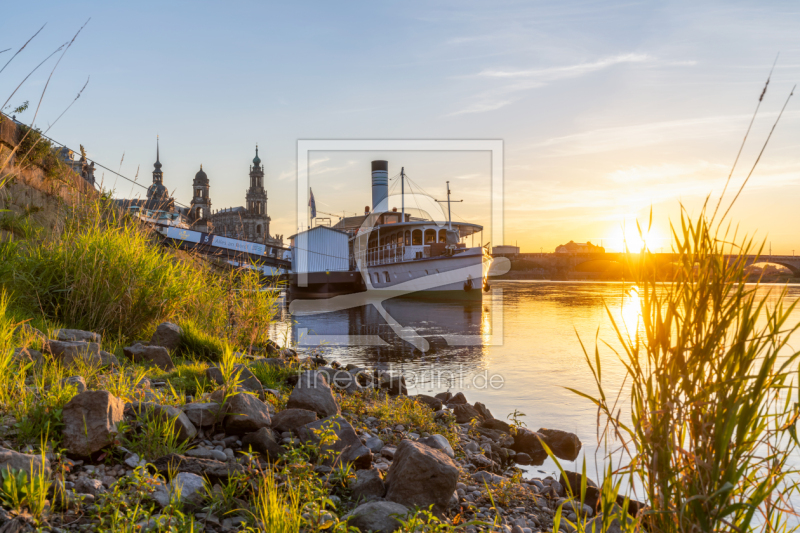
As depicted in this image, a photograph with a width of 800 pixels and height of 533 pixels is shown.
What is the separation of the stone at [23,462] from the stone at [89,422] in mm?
336

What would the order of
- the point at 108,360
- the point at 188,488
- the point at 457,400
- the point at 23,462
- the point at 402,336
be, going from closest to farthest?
1. the point at 23,462
2. the point at 188,488
3. the point at 108,360
4. the point at 457,400
5. the point at 402,336

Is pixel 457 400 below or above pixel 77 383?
below

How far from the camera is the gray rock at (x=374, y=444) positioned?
11.3 feet

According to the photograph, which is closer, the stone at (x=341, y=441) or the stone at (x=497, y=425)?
the stone at (x=341, y=441)

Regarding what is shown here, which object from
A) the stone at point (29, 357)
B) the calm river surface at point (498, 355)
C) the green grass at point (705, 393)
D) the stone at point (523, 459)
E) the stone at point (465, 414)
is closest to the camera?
the green grass at point (705, 393)

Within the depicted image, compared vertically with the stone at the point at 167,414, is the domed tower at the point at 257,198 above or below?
above

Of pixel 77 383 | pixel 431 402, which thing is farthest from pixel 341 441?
pixel 431 402

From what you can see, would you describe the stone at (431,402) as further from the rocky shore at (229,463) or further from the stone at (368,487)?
the stone at (368,487)

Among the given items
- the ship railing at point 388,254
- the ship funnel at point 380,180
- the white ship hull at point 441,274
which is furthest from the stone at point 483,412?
the ship funnel at point 380,180

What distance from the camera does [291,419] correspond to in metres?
3.29

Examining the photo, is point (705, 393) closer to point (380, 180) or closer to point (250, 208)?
point (380, 180)

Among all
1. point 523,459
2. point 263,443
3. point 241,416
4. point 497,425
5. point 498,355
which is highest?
point 241,416

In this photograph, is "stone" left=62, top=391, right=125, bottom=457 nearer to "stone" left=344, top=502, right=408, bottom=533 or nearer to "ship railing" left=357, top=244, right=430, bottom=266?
"stone" left=344, top=502, right=408, bottom=533

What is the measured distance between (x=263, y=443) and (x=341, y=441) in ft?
1.59
